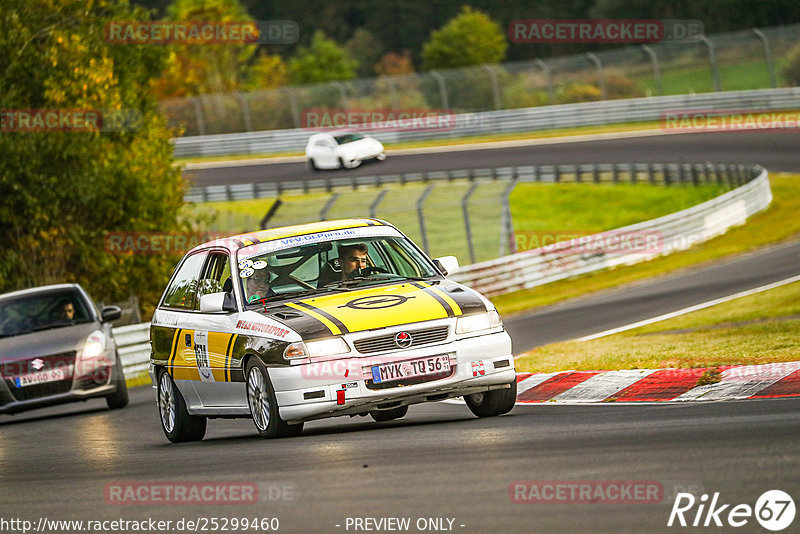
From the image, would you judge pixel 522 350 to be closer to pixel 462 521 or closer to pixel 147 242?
pixel 462 521

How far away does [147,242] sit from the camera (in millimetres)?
27766

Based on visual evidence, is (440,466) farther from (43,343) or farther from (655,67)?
(655,67)

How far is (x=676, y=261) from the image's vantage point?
28.2 meters

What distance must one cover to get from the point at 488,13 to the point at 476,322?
94082mm

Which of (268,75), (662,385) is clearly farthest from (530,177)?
(268,75)

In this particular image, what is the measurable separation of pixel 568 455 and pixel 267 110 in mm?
52573

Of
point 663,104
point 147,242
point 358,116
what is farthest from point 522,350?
point 358,116

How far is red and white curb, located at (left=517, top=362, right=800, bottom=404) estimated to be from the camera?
9.25 m

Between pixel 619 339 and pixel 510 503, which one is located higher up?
pixel 510 503

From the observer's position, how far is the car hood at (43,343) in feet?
51.9

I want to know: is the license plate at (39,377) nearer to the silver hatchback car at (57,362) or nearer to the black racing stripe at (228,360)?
the silver hatchback car at (57,362)

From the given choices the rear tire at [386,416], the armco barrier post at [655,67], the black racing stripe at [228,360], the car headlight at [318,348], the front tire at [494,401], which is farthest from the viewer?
the armco barrier post at [655,67]

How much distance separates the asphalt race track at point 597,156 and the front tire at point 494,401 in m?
31.2

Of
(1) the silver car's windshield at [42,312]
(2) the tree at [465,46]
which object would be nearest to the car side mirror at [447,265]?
(1) the silver car's windshield at [42,312]
